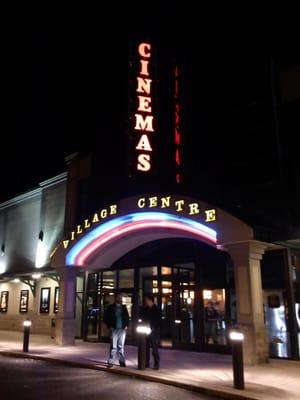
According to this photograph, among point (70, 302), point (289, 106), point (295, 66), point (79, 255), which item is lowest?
point (70, 302)

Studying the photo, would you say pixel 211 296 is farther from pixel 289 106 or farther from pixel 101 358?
pixel 289 106

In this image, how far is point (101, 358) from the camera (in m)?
13.2

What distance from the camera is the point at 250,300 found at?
40.5 ft

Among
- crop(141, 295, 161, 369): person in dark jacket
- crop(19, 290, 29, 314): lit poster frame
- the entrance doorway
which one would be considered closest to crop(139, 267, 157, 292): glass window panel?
the entrance doorway

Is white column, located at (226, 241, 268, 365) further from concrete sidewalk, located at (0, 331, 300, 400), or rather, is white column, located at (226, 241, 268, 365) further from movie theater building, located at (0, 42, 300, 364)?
concrete sidewalk, located at (0, 331, 300, 400)

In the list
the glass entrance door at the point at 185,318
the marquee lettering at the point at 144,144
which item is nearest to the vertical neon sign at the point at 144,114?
the marquee lettering at the point at 144,144

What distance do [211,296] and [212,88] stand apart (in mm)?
7713

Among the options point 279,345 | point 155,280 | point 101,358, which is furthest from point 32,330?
point 279,345

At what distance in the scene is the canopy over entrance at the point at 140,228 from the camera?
A: 1296 cm

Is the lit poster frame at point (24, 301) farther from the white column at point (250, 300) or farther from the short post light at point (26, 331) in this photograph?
the white column at point (250, 300)

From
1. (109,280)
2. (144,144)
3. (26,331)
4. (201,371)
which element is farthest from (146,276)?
(201,371)

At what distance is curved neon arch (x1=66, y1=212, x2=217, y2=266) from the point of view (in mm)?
14117

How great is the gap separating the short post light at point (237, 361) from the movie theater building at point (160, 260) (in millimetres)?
3112

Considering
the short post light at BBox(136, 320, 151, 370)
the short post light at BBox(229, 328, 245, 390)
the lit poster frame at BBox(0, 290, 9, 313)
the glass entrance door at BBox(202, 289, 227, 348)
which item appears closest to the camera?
the short post light at BBox(229, 328, 245, 390)
